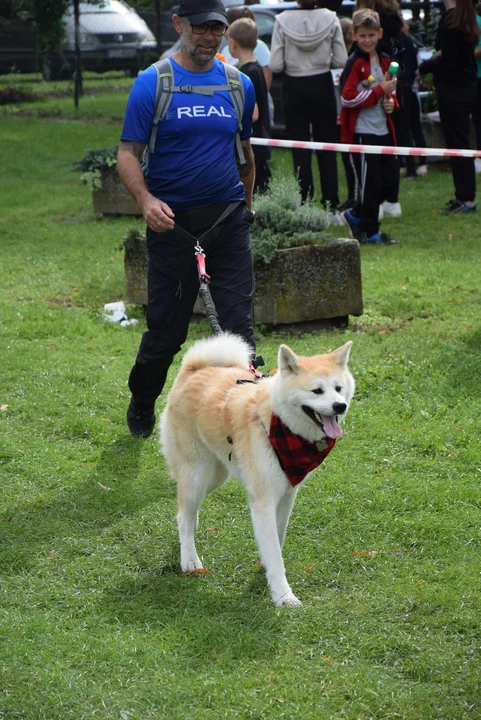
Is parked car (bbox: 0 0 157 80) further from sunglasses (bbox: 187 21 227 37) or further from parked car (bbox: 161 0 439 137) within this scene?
sunglasses (bbox: 187 21 227 37)

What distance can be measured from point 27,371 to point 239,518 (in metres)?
2.69

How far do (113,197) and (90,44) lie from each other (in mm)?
11917

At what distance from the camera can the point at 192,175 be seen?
4.74m

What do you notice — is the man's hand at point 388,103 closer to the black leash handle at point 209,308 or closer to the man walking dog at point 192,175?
the man walking dog at point 192,175

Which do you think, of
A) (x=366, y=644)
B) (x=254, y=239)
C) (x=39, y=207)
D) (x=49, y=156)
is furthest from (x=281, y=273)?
(x=49, y=156)

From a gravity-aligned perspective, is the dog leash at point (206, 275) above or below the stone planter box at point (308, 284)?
above

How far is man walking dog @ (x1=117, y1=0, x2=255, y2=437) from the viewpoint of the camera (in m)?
4.55

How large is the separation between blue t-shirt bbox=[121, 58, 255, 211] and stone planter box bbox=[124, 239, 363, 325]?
8.15 ft

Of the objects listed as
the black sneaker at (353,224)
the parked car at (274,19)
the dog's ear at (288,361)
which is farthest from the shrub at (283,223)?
the parked car at (274,19)

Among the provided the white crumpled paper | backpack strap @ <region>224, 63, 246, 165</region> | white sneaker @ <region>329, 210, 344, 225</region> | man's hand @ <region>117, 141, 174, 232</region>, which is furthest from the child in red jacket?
man's hand @ <region>117, 141, 174, 232</region>

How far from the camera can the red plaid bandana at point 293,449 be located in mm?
3764

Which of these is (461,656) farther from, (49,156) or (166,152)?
(49,156)

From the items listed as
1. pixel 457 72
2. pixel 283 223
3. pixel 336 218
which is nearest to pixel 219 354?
pixel 283 223

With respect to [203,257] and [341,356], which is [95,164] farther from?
[341,356]
